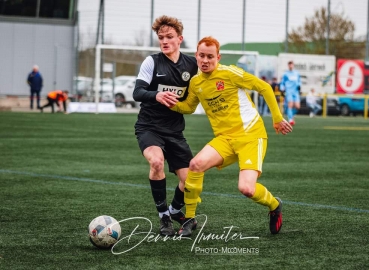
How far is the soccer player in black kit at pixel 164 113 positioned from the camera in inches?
263

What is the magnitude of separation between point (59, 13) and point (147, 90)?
111 ft

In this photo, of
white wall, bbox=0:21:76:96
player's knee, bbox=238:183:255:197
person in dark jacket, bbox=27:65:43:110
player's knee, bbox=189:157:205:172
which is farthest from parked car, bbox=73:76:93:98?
player's knee, bbox=238:183:255:197

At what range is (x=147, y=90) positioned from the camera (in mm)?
6750

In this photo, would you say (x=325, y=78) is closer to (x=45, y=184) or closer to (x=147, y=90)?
(x=45, y=184)

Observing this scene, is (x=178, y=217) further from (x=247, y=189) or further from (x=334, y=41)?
(x=334, y=41)

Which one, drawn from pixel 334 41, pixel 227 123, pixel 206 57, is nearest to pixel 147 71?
pixel 206 57

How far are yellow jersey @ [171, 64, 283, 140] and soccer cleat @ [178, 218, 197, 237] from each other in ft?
2.60

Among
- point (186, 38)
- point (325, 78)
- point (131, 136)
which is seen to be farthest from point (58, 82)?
point (131, 136)

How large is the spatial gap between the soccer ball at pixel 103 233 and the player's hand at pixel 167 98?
1115 millimetres

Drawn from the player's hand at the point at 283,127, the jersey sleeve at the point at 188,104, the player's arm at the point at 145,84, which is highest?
the player's arm at the point at 145,84

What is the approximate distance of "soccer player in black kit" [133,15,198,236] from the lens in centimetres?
668

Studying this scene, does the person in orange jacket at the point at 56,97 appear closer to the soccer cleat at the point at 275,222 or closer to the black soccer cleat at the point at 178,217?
the black soccer cleat at the point at 178,217

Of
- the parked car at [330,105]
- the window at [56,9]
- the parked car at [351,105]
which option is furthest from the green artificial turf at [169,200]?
the parked car at [351,105]

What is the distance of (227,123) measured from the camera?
667cm
